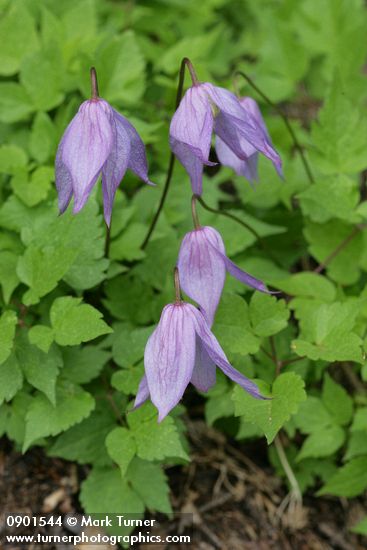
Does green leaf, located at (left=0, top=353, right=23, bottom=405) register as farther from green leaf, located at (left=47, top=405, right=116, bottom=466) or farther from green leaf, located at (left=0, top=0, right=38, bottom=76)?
green leaf, located at (left=0, top=0, right=38, bottom=76)

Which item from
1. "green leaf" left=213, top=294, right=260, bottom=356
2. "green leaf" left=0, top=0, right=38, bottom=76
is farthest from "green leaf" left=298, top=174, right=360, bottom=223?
"green leaf" left=0, top=0, right=38, bottom=76

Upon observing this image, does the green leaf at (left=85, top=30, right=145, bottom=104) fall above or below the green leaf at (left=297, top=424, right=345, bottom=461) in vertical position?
above

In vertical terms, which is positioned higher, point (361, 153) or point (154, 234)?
point (361, 153)

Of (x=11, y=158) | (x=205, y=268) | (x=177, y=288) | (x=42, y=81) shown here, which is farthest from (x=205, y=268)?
(x=42, y=81)

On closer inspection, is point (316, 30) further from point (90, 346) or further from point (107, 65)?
point (90, 346)

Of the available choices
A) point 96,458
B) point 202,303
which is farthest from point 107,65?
point 96,458

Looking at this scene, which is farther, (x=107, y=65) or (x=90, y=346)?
(x=107, y=65)

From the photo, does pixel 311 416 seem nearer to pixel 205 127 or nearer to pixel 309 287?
pixel 309 287
